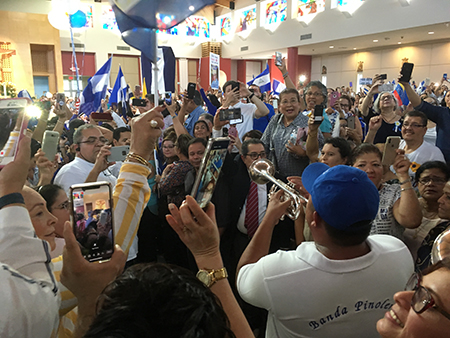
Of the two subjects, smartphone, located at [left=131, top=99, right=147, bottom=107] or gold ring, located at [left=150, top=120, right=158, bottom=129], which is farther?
smartphone, located at [left=131, top=99, right=147, bottom=107]

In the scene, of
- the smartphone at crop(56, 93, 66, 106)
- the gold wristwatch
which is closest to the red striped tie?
the gold wristwatch

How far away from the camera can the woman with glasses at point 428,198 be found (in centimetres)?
168

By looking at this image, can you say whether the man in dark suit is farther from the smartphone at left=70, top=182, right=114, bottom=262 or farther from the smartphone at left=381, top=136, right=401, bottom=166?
the smartphone at left=70, top=182, right=114, bottom=262

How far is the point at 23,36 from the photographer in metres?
14.2

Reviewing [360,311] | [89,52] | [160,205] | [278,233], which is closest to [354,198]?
[360,311]

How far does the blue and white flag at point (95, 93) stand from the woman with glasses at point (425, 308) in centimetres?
578

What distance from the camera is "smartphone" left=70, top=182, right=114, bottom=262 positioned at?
2.68ft

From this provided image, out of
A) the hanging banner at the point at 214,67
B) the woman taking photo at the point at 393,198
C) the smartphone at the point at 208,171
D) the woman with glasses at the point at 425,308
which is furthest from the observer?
the hanging banner at the point at 214,67

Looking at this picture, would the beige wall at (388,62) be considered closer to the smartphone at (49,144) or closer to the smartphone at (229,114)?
the smartphone at (229,114)

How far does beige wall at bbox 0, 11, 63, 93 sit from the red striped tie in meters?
15.1

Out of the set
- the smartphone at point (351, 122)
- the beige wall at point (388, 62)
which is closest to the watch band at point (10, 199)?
the smartphone at point (351, 122)

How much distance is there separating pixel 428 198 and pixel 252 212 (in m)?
1.04

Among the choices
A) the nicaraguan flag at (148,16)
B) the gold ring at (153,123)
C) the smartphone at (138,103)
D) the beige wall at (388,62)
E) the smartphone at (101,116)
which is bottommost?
the smartphone at (101,116)

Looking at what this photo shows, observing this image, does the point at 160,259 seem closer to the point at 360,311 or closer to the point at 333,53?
the point at 360,311
